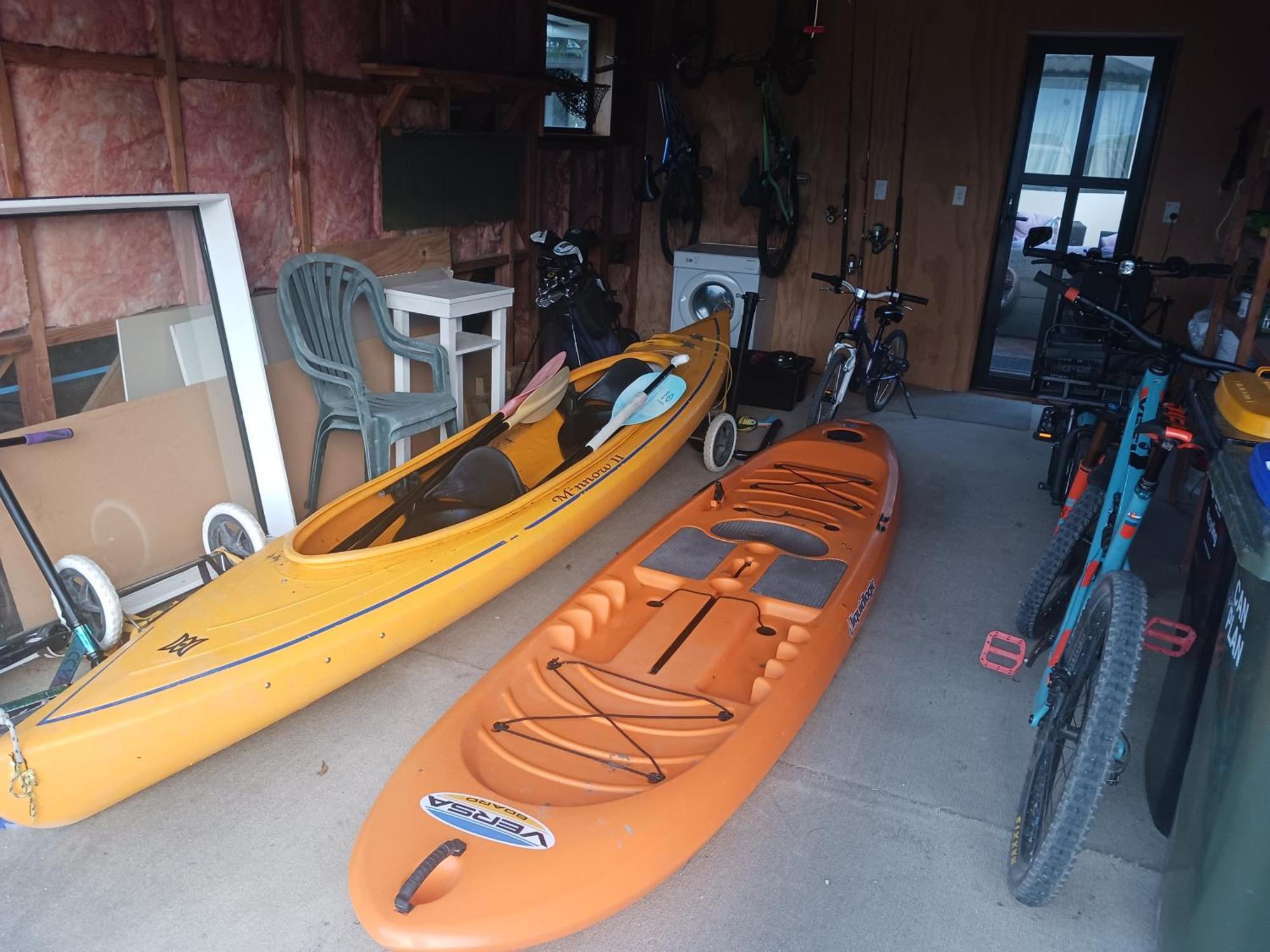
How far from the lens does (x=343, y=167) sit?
425 centimetres

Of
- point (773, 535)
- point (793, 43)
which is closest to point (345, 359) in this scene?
point (773, 535)

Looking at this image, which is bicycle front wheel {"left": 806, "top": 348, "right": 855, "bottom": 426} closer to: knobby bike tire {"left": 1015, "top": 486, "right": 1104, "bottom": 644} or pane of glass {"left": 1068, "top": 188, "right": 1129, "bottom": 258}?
pane of glass {"left": 1068, "top": 188, "right": 1129, "bottom": 258}

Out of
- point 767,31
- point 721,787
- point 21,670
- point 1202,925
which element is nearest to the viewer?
point 1202,925

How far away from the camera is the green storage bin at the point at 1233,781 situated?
1.58 m

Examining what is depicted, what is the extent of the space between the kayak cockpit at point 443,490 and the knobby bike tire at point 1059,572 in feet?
5.63

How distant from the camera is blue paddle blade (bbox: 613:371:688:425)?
3.95 m

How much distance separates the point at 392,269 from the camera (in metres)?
4.62

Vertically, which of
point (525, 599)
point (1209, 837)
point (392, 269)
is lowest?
point (525, 599)

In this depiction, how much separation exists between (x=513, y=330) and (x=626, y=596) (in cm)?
339

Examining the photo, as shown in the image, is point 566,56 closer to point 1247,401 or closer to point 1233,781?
point 1247,401

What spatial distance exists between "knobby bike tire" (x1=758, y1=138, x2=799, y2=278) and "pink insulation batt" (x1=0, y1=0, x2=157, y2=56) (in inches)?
165

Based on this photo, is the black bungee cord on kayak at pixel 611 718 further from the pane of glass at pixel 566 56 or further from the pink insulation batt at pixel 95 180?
the pane of glass at pixel 566 56

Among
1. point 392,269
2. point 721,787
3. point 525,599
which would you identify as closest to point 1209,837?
point 721,787

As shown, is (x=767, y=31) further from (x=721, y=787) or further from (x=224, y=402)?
(x=721, y=787)
